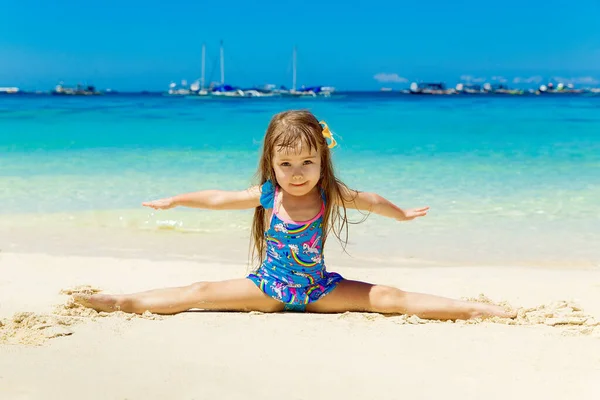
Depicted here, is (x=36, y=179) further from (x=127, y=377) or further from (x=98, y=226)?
(x=127, y=377)

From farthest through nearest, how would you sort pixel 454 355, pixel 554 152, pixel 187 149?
pixel 187 149
pixel 554 152
pixel 454 355

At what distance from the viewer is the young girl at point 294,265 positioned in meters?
3.36

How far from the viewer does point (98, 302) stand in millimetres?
3354

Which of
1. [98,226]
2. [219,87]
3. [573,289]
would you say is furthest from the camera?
[219,87]

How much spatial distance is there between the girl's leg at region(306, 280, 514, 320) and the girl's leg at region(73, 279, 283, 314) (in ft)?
0.86

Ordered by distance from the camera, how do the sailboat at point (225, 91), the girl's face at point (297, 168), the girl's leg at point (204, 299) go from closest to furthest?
1. the girl's face at point (297, 168)
2. the girl's leg at point (204, 299)
3. the sailboat at point (225, 91)

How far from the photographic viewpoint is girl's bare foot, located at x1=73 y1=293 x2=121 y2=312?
335 centimetres

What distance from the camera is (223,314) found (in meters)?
3.39

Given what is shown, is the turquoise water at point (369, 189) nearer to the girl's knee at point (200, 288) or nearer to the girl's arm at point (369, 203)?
the girl's arm at point (369, 203)

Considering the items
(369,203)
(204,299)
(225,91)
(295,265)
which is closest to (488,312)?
(369,203)

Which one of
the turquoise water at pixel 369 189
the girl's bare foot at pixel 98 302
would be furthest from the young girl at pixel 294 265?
the turquoise water at pixel 369 189

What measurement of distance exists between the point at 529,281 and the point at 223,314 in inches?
79.0

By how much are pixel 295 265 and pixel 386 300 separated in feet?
1.63

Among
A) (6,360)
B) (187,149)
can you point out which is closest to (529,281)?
(6,360)
